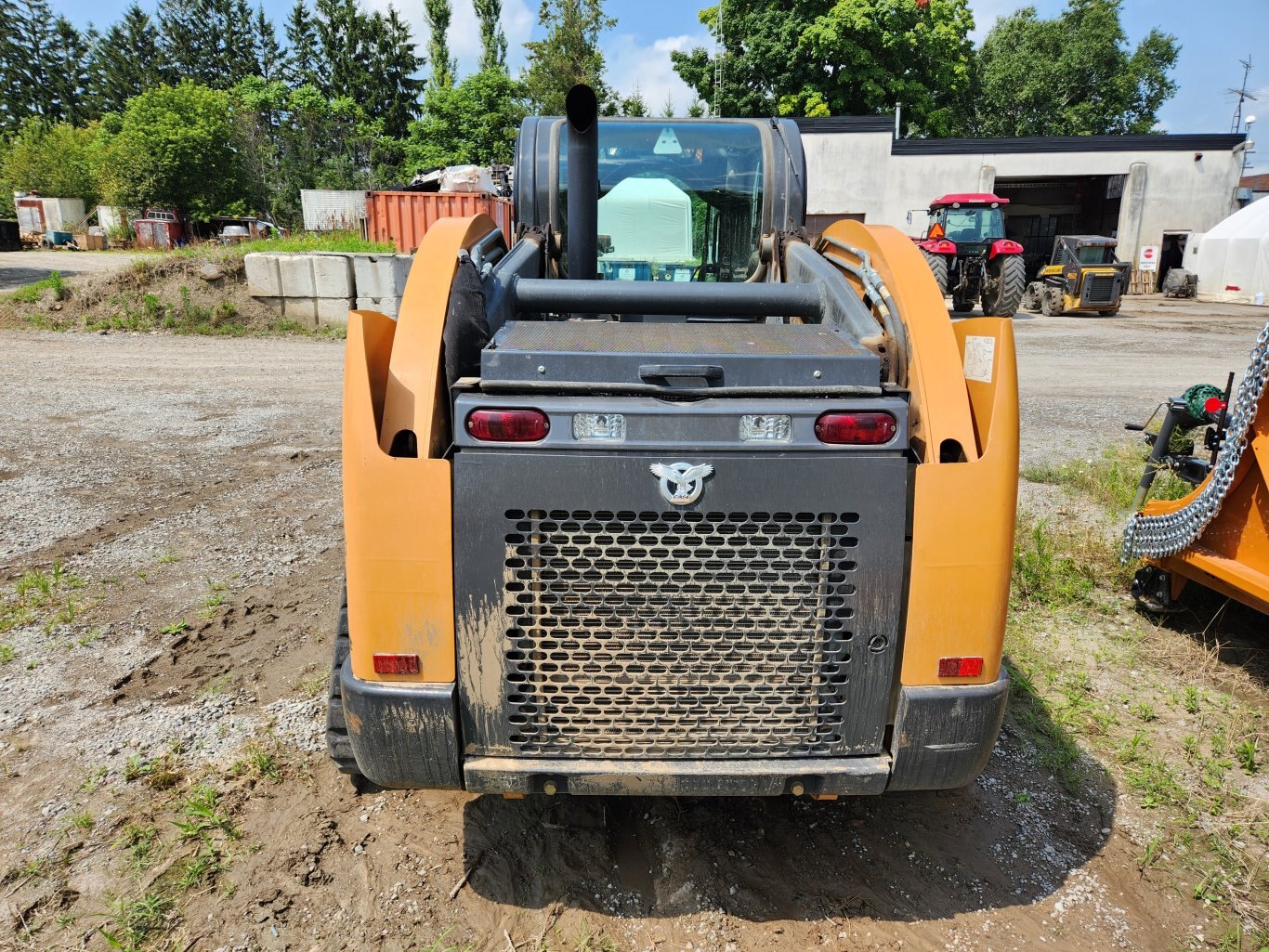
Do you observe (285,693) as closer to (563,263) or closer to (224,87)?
(563,263)

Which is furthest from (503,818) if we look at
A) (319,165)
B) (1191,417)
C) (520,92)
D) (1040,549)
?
(319,165)

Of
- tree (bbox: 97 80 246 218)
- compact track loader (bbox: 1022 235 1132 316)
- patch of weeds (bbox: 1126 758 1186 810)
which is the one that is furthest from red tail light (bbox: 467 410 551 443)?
tree (bbox: 97 80 246 218)

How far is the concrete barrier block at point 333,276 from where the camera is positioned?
1402 cm

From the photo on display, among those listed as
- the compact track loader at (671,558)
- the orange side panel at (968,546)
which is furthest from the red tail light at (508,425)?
the orange side panel at (968,546)

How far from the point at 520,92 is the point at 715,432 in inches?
1544

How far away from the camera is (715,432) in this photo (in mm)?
2072

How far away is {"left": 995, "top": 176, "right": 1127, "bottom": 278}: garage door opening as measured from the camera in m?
33.0

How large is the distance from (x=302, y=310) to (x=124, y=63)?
6552 centimetres

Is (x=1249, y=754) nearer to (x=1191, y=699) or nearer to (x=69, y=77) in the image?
(x=1191, y=699)

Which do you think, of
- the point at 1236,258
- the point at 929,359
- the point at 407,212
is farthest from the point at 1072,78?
the point at 929,359

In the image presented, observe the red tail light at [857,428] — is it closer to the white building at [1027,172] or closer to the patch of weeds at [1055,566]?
the patch of weeds at [1055,566]

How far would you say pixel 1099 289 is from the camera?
20.4 meters

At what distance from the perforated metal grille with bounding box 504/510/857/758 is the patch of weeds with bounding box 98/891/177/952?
1212mm

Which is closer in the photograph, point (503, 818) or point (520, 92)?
point (503, 818)
